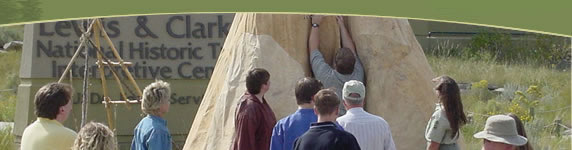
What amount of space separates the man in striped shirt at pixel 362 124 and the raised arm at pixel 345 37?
6.23 feet

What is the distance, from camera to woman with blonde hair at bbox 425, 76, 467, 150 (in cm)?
689

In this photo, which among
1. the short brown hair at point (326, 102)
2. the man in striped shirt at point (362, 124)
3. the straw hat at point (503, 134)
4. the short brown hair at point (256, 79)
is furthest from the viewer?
the short brown hair at point (256, 79)

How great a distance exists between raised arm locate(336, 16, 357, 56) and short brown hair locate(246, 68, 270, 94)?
1.53m

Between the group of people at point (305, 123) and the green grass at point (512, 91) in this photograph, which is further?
the green grass at point (512, 91)

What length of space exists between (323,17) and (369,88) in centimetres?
63

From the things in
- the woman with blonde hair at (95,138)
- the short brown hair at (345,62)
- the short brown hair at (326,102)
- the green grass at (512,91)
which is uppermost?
the short brown hair at (345,62)

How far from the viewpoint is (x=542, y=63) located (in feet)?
59.7

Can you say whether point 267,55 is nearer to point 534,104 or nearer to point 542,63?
point 534,104

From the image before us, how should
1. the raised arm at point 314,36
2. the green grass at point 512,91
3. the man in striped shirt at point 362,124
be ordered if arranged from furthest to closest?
the green grass at point 512,91, the raised arm at point 314,36, the man in striped shirt at point 362,124

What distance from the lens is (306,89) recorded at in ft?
21.3

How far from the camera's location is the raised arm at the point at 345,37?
8305mm

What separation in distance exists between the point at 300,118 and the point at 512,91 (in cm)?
1025

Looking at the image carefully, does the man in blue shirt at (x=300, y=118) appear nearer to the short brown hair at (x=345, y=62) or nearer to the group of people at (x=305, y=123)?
the group of people at (x=305, y=123)

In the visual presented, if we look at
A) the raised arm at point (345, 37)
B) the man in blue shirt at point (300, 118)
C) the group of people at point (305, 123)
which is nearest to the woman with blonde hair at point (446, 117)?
the group of people at point (305, 123)
